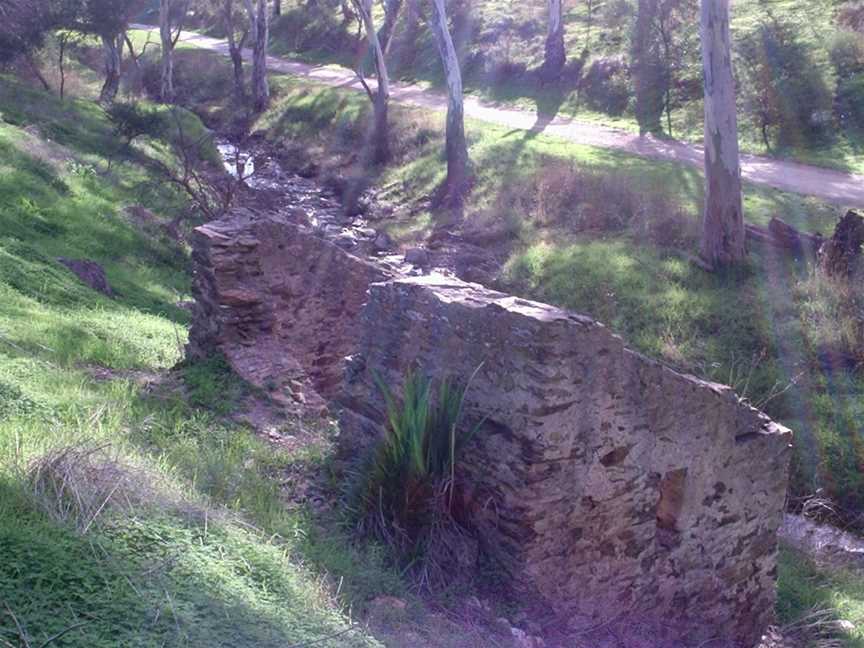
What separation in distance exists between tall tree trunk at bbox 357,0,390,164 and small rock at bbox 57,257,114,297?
12648 millimetres

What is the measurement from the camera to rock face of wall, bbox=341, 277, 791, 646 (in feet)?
18.8

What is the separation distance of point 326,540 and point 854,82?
21326mm

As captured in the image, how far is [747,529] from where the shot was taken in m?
7.30

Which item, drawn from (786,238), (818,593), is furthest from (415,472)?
(786,238)

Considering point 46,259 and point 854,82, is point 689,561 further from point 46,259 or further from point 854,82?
point 854,82

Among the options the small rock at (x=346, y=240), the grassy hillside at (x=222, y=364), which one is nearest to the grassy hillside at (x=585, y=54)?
the grassy hillside at (x=222, y=364)

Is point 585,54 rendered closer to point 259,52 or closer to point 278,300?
point 259,52

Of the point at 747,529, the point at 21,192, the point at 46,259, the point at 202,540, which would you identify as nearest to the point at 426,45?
the point at 21,192

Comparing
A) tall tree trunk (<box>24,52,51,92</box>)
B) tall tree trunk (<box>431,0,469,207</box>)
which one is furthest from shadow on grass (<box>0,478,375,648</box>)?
tall tree trunk (<box>24,52,51,92</box>)

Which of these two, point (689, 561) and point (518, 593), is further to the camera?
point (689, 561)

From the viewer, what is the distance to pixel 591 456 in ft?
19.6

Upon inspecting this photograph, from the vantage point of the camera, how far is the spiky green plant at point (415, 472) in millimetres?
5801

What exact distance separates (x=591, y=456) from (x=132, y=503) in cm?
266

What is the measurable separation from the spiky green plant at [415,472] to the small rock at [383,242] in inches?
599
